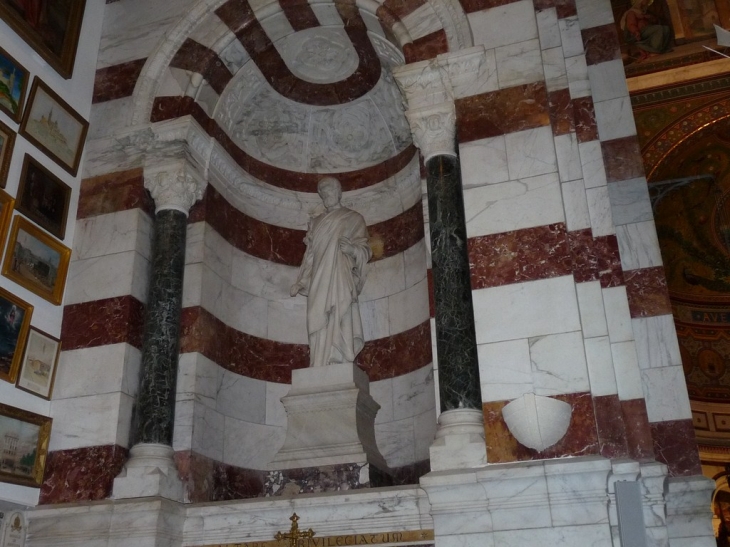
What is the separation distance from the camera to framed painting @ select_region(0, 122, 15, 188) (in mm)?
6125

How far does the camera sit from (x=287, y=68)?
7988mm

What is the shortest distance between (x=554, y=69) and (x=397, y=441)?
11.1ft

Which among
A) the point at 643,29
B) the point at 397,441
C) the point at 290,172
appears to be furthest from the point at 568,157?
the point at 643,29

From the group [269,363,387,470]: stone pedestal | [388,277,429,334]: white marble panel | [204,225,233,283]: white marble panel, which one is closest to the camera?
[269,363,387,470]: stone pedestal

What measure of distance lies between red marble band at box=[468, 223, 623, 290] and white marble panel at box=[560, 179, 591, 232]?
0.20 ft

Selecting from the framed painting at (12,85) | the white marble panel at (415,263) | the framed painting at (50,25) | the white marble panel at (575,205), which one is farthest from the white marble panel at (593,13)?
the framed painting at (12,85)

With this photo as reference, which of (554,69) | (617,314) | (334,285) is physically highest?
(554,69)

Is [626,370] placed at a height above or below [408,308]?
below

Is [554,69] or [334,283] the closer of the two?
[554,69]

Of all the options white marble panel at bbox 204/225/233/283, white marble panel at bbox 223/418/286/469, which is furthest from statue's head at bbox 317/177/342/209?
white marble panel at bbox 223/418/286/469

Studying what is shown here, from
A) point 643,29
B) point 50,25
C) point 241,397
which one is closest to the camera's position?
point 50,25

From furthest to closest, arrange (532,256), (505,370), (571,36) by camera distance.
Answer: (571,36) < (532,256) < (505,370)

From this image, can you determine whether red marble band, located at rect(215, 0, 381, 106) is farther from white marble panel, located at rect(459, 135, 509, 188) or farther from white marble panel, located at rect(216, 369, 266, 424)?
white marble panel, located at rect(216, 369, 266, 424)

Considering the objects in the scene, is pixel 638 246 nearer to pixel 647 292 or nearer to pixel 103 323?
pixel 647 292
